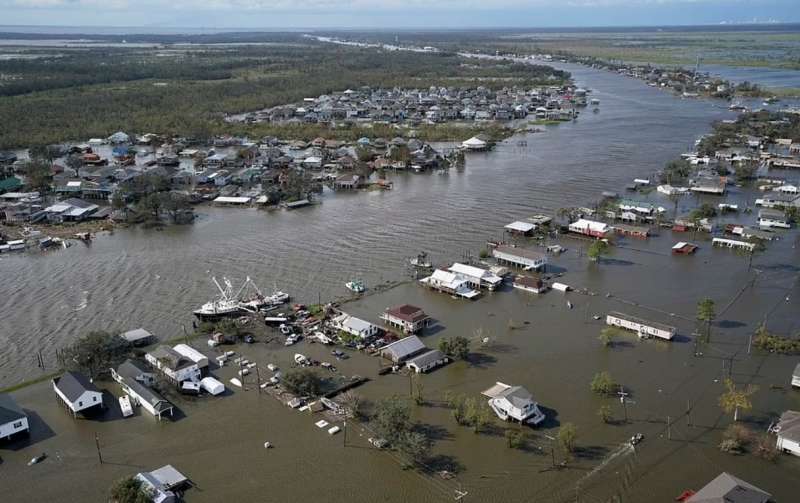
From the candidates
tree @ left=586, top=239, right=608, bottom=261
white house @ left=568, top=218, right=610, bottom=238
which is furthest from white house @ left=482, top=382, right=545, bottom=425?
white house @ left=568, top=218, right=610, bottom=238

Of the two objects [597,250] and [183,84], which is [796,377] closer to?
[597,250]

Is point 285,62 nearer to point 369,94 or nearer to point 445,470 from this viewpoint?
point 369,94

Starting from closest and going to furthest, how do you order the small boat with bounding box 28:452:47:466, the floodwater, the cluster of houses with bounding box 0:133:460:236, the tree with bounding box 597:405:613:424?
1. the small boat with bounding box 28:452:47:466
2. the tree with bounding box 597:405:613:424
3. the cluster of houses with bounding box 0:133:460:236
4. the floodwater

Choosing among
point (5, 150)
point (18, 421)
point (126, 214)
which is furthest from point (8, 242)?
point (5, 150)

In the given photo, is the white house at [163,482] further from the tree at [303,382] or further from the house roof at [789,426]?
the house roof at [789,426]

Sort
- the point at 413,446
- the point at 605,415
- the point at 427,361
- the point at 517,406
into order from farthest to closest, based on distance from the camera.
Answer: the point at 427,361, the point at 605,415, the point at 517,406, the point at 413,446

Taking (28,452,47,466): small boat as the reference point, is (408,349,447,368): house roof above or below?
above

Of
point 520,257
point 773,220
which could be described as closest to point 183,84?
point 520,257

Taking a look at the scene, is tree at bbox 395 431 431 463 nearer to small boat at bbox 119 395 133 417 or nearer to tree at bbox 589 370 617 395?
tree at bbox 589 370 617 395
